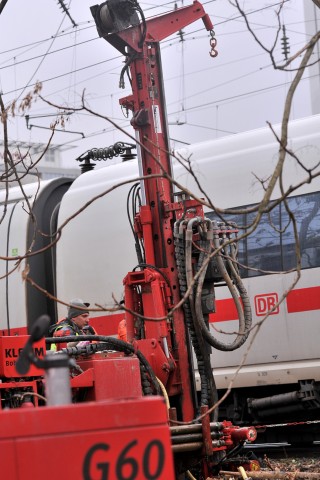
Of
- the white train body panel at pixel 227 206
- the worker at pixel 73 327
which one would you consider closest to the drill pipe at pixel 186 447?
the worker at pixel 73 327

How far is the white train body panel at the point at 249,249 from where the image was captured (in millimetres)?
11211

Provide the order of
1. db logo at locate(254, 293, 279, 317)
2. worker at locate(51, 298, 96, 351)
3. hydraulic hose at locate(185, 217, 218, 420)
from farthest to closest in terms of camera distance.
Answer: db logo at locate(254, 293, 279, 317), worker at locate(51, 298, 96, 351), hydraulic hose at locate(185, 217, 218, 420)

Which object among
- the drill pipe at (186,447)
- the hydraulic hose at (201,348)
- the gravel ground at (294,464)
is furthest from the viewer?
the gravel ground at (294,464)

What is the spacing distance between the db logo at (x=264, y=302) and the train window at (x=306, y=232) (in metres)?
0.39

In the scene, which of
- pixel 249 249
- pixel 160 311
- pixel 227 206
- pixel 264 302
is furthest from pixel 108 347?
pixel 227 206

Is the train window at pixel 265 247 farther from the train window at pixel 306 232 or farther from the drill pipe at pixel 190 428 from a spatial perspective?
the drill pipe at pixel 190 428

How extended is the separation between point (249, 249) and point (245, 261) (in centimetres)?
16

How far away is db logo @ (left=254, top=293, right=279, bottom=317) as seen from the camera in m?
11.4

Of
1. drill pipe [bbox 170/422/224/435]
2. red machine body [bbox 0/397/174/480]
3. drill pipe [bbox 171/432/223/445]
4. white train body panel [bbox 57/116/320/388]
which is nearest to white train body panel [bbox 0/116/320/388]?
white train body panel [bbox 57/116/320/388]

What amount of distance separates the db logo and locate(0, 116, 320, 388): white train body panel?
0.01m

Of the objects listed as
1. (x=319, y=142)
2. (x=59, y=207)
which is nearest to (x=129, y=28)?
(x=319, y=142)

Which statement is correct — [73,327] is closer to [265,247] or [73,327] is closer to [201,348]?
[201,348]

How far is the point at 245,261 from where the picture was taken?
11805mm

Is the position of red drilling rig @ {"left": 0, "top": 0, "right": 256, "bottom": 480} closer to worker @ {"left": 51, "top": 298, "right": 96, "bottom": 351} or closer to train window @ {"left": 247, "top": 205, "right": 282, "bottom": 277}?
worker @ {"left": 51, "top": 298, "right": 96, "bottom": 351}
